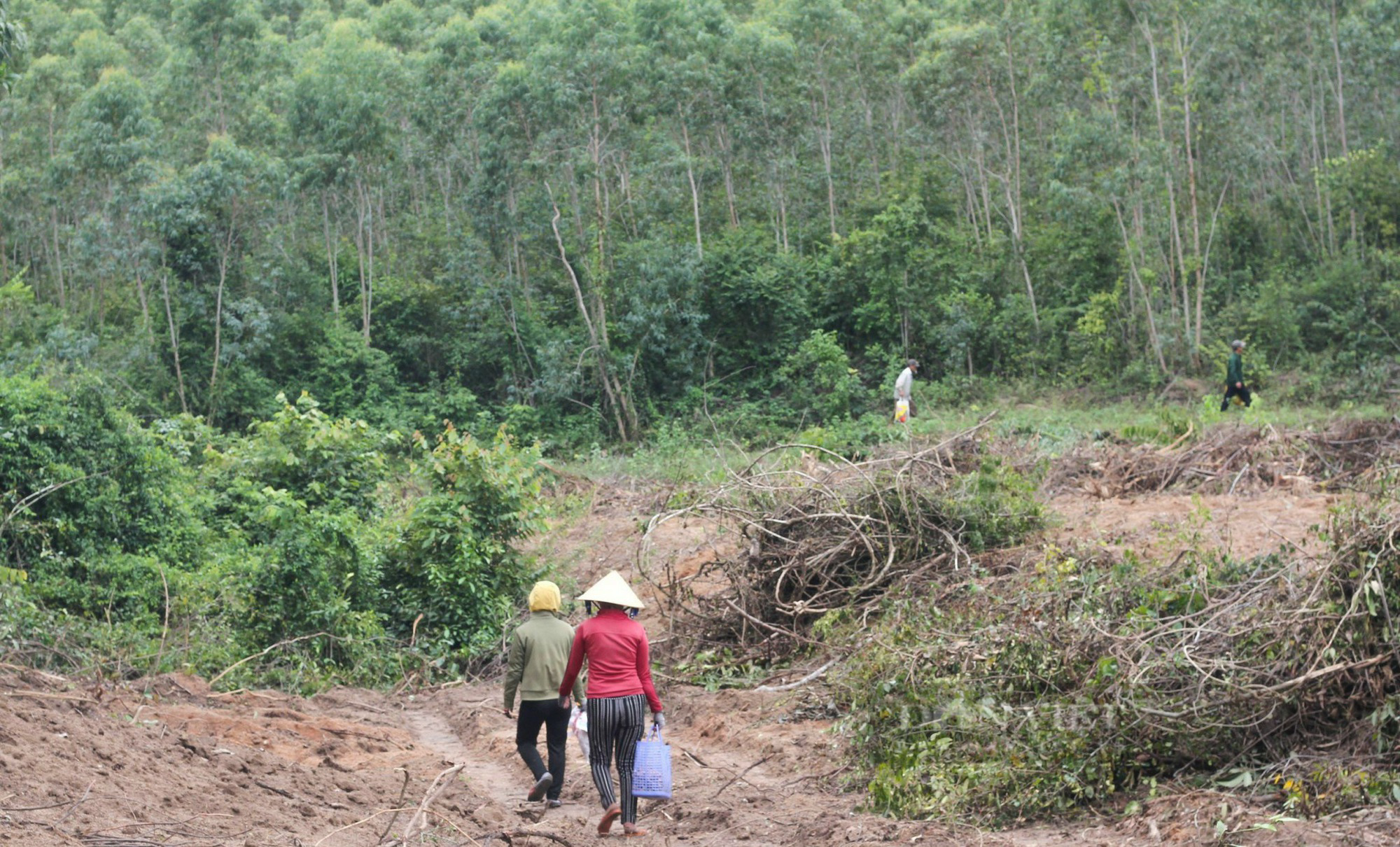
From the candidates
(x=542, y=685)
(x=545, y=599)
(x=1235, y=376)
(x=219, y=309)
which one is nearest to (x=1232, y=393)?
(x=1235, y=376)

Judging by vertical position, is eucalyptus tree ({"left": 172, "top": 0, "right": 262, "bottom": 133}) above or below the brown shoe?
above

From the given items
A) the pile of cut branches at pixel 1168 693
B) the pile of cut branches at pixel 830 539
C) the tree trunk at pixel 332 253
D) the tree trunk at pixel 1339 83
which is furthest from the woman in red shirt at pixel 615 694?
the tree trunk at pixel 1339 83

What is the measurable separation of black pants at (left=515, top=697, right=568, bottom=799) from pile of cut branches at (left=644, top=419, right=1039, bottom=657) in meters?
3.66

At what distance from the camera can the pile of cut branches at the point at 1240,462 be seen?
15.3 m

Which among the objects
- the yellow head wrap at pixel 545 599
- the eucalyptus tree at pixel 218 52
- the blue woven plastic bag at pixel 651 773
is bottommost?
the blue woven plastic bag at pixel 651 773

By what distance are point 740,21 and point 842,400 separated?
15.3 metres

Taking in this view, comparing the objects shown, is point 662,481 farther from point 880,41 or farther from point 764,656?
point 880,41

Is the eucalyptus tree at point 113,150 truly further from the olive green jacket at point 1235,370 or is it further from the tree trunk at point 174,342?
the olive green jacket at point 1235,370

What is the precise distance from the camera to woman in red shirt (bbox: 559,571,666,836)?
6.74m

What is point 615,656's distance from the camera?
676 centimetres

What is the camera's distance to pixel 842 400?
3055 centimetres

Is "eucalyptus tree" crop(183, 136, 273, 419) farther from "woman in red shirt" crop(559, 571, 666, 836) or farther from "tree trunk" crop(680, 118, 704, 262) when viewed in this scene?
"woman in red shirt" crop(559, 571, 666, 836)

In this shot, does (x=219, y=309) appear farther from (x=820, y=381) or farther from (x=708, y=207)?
(x=820, y=381)

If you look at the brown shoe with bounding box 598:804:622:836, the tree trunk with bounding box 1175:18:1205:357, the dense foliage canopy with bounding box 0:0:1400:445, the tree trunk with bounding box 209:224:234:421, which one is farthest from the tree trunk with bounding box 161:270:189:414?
the brown shoe with bounding box 598:804:622:836
